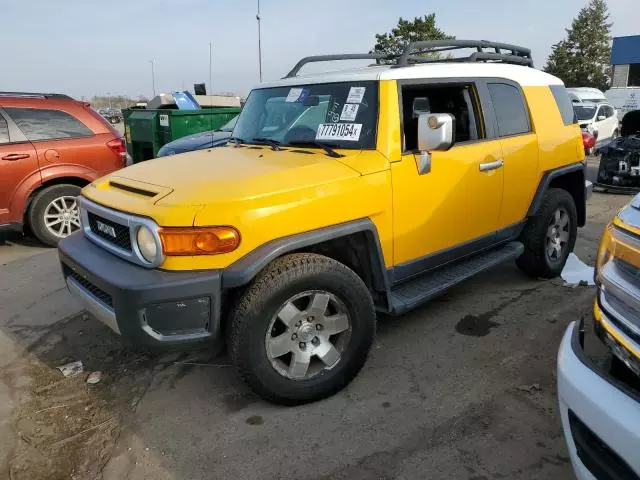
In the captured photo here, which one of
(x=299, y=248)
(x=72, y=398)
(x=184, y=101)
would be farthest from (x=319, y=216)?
(x=184, y=101)

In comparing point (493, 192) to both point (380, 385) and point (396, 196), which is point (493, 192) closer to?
point (396, 196)

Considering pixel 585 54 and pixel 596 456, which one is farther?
pixel 585 54

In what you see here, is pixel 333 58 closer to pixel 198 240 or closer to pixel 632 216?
pixel 198 240

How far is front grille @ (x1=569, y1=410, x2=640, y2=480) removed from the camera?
5.49ft

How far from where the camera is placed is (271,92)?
4.18 m

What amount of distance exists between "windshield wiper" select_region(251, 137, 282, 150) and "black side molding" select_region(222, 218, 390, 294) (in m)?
0.99

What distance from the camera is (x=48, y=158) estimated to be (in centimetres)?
639

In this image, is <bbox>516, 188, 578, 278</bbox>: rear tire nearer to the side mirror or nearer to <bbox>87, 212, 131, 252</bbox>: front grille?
the side mirror

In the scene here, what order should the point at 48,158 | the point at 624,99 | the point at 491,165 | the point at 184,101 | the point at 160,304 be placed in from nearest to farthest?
the point at 160,304 < the point at 491,165 < the point at 48,158 < the point at 184,101 < the point at 624,99

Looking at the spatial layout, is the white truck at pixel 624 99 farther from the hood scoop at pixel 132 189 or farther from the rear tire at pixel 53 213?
the hood scoop at pixel 132 189

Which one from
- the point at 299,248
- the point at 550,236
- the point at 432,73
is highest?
the point at 432,73

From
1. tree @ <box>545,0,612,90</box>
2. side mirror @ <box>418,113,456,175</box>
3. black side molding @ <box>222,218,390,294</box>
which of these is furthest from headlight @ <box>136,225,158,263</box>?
tree @ <box>545,0,612,90</box>

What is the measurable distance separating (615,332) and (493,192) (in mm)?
2367

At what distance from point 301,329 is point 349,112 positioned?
148cm
